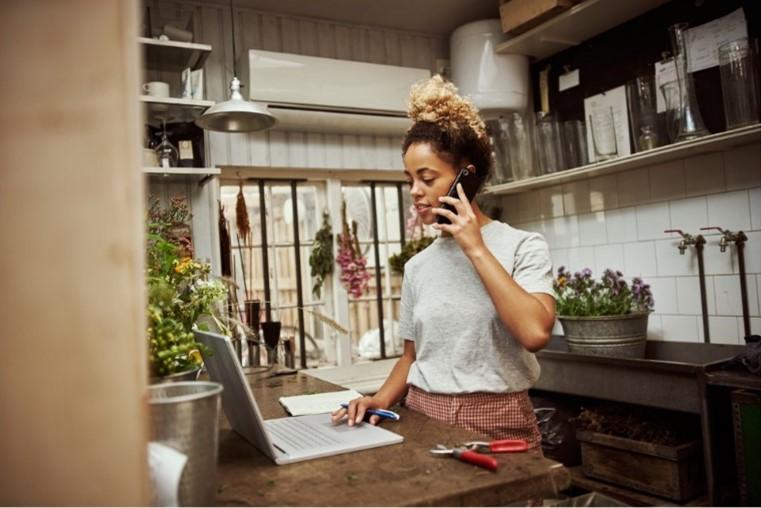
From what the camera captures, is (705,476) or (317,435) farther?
(705,476)

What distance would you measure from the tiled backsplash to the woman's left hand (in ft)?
6.34

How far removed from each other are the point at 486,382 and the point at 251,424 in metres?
0.63

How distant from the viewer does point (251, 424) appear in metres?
1.09

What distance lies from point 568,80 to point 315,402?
2.85m

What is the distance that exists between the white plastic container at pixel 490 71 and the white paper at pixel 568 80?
0.21 m

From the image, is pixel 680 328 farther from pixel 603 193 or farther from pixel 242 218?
pixel 242 218

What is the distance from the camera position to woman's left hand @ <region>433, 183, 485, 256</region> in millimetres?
1425

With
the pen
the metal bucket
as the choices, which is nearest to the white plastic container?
the pen

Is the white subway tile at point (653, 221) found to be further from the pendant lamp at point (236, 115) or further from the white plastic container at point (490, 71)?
the pendant lamp at point (236, 115)

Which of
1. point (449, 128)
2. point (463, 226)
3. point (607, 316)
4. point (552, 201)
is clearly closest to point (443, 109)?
point (449, 128)

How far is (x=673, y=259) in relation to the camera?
3.12 metres

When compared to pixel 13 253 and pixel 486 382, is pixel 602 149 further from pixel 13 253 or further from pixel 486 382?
pixel 13 253

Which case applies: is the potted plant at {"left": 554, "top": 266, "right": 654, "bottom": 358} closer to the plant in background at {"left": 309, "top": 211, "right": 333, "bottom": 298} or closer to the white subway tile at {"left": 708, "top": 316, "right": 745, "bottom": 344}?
the white subway tile at {"left": 708, "top": 316, "right": 745, "bottom": 344}

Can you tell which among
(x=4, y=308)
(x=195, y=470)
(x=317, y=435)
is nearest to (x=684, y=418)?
(x=317, y=435)
